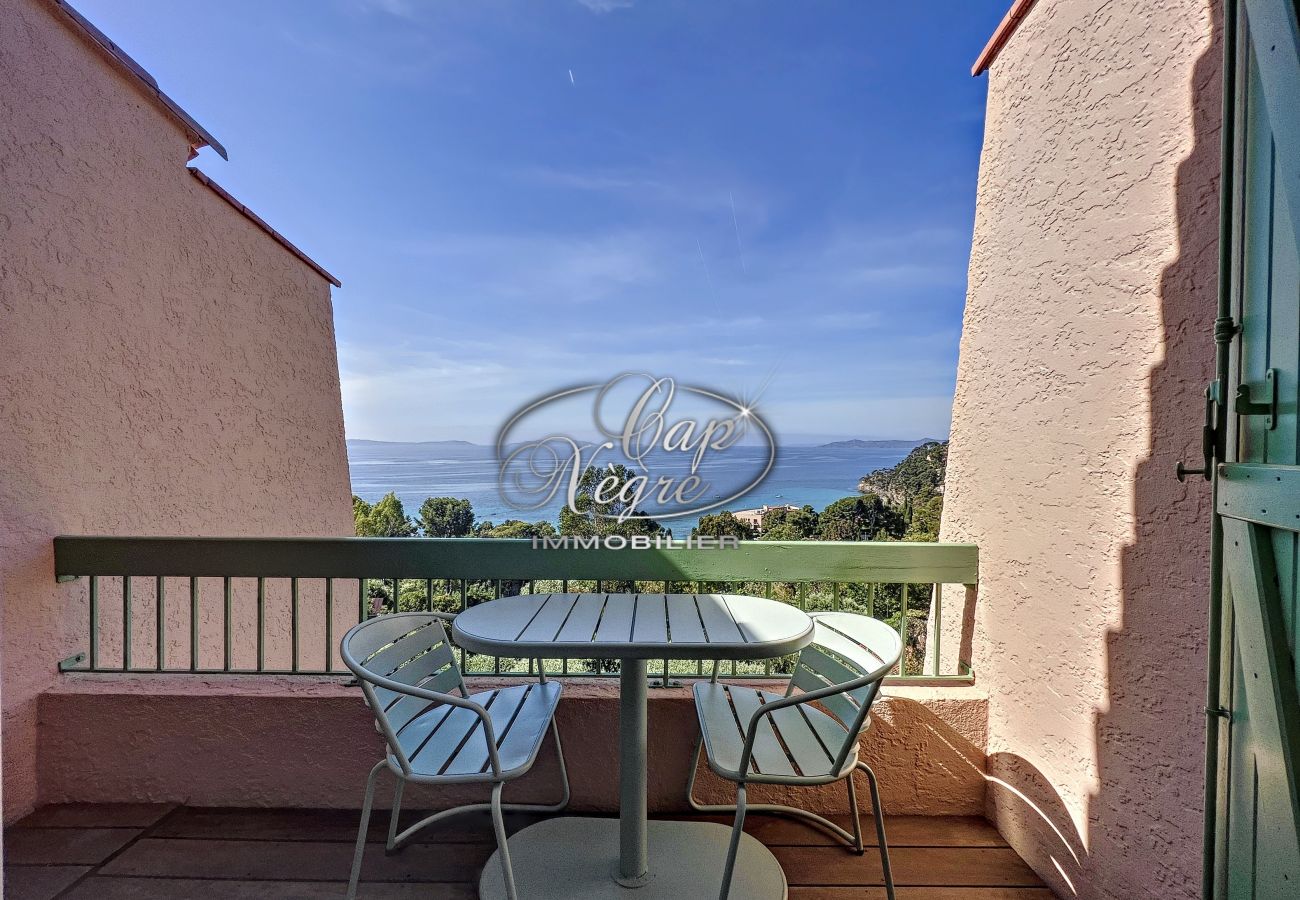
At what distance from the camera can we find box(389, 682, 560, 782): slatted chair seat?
161 cm

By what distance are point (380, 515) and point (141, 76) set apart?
420 centimetres

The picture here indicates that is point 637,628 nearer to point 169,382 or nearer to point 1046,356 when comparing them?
point 1046,356

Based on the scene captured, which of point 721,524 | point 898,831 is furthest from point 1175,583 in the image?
point 721,524

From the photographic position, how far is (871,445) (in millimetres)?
4984

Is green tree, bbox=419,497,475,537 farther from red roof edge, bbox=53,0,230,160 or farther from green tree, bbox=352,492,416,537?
red roof edge, bbox=53,0,230,160

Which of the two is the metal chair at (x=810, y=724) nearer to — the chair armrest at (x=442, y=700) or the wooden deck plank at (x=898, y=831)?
the wooden deck plank at (x=898, y=831)

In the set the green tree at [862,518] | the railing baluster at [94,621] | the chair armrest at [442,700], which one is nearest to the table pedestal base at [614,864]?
the chair armrest at [442,700]

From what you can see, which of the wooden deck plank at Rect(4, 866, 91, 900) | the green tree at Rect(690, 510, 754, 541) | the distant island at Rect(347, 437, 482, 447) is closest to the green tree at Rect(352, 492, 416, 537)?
the distant island at Rect(347, 437, 482, 447)

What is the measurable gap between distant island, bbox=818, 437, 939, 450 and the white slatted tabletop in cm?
227

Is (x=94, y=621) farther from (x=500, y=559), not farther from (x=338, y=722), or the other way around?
(x=500, y=559)

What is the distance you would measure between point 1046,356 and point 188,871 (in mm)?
3181

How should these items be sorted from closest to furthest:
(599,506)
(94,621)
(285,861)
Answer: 1. (285,861)
2. (94,621)
3. (599,506)

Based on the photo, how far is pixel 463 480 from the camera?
4664mm

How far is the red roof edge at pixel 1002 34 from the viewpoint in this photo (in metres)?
2.19
